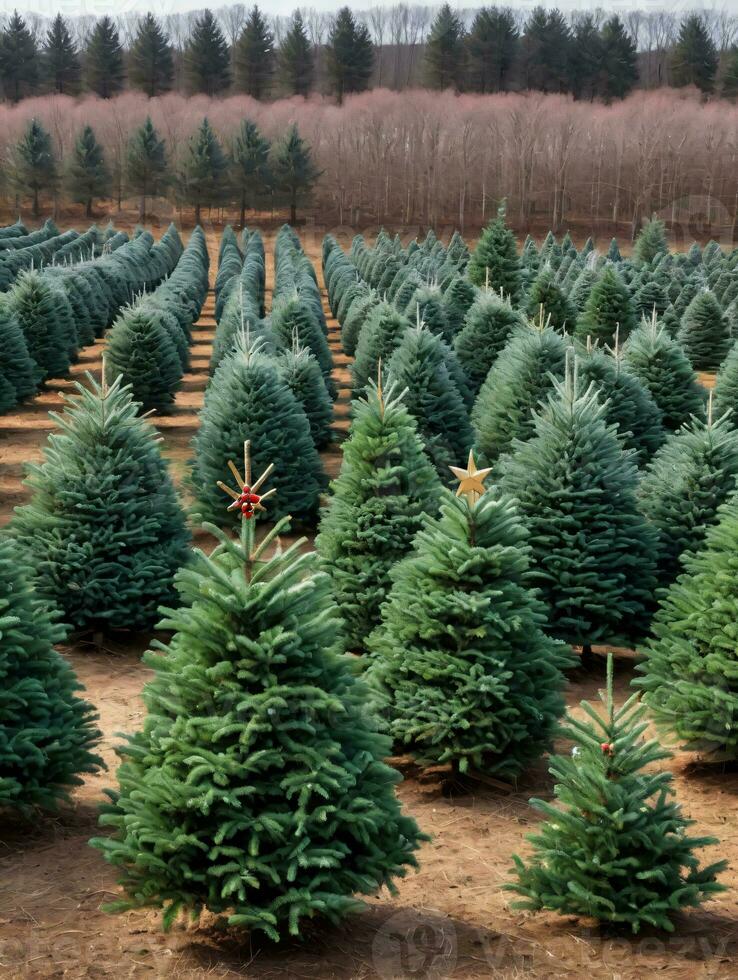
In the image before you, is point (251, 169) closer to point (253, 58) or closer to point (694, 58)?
point (253, 58)

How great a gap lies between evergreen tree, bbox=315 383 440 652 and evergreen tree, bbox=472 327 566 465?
5425 mm

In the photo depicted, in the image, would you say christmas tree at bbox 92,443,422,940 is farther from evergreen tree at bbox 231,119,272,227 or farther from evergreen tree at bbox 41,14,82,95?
evergreen tree at bbox 41,14,82,95

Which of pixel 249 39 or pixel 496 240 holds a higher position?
pixel 249 39

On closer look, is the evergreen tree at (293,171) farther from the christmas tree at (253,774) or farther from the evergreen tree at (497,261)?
the christmas tree at (253,774)

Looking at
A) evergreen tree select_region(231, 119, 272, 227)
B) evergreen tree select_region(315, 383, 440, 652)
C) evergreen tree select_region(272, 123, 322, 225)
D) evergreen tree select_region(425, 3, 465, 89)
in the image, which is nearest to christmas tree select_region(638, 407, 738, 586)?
evergreen tree select_region(315, 383, 440, 652)

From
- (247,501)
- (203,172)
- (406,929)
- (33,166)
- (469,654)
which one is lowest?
(406,929)

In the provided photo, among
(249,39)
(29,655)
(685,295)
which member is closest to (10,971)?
(29,655)

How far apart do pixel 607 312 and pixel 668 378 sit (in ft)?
35.5

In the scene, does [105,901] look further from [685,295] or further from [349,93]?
[349,93]

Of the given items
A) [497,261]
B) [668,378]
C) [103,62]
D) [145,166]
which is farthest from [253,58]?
[668,378]

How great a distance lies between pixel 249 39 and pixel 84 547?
335 ft

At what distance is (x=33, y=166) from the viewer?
7356cm

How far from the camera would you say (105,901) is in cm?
723

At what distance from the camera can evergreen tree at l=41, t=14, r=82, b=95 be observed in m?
104
